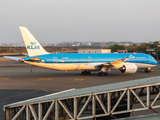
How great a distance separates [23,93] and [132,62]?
72.3 ft

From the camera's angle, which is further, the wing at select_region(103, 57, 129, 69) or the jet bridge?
the wing at select_region(103, 57, 129, 69)

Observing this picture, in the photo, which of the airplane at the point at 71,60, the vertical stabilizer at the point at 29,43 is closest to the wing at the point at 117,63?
the airplane at the point at 71,60

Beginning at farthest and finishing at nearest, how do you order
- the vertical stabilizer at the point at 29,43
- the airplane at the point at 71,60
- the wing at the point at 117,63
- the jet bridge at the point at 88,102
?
the wing at the point at 117,63, the vertical stabilizer at the point at 29,43, the airplane at the point at 71,60, the jet bridge at the point at 88,102

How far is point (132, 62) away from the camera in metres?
39.3

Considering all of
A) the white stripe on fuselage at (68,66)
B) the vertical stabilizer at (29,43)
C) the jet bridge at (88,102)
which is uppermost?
the vertical stabilizer at (29,43)

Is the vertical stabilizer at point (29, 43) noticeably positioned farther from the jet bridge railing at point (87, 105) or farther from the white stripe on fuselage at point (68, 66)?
the jet bridge railing at point (87, 105)

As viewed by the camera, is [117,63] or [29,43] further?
[117,63]

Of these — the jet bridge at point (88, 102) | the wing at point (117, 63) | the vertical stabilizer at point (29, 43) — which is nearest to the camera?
the jet bridge at point (88, 102)

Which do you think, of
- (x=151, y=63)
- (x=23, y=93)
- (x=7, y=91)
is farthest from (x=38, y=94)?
(x=151, y=63)

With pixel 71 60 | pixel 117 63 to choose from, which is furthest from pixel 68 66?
pixel 117 63

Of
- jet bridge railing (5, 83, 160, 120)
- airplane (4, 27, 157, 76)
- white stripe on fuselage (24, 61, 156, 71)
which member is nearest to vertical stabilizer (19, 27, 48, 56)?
airplane (4, 27, 157, 76)

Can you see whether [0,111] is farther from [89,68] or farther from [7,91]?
[89,68]

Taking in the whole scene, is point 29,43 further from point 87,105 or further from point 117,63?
point 87,105

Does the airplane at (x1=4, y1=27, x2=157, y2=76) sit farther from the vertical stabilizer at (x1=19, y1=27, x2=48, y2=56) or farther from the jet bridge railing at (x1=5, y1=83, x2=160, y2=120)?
the jet bridge railing at (x1=5, y1=83, x2=160, y2=120)
